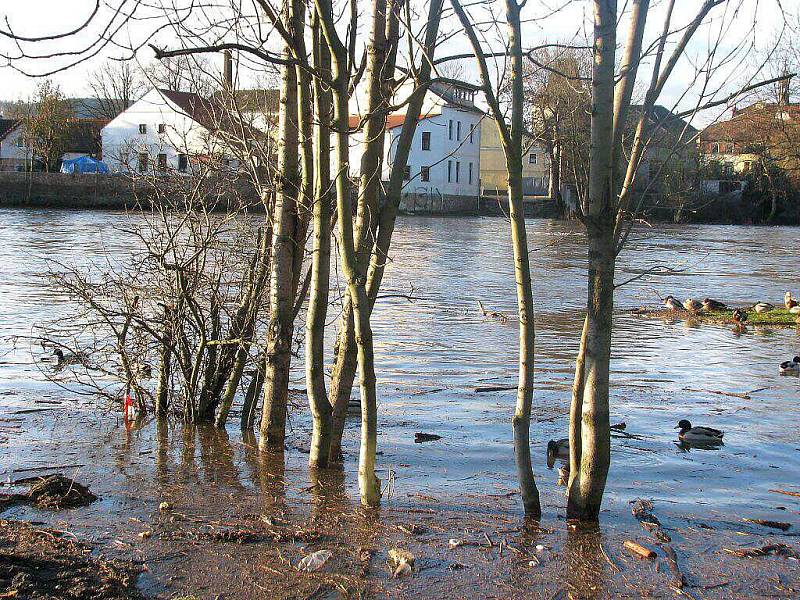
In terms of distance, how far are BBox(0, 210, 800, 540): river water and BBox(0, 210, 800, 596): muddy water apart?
3 centimetres

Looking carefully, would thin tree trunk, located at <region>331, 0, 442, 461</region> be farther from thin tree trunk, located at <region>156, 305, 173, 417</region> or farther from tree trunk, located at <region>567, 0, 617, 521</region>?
thin tree trunk, located at <region>156, 305, 173, 417</region>

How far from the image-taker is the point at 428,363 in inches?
471

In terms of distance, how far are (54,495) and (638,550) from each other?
3.29 meters

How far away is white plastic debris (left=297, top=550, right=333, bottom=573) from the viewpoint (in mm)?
4602

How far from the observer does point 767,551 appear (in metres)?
5.24

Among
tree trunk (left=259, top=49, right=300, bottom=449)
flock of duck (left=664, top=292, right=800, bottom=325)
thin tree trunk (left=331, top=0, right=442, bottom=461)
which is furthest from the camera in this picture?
flock of duck (left=664, top=292, right=800, bottom=325)

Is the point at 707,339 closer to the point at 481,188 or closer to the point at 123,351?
the point at 123,351

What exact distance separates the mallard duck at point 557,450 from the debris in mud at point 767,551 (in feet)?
6.60

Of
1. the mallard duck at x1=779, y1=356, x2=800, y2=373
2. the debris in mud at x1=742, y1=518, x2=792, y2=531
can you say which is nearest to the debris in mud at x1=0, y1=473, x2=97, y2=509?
the debris in mud at x1=742, y1=518, x2=792, y2=531

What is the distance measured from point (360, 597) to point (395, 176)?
8.56 feet

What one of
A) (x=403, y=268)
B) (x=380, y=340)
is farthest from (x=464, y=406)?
(x=403, y=268)

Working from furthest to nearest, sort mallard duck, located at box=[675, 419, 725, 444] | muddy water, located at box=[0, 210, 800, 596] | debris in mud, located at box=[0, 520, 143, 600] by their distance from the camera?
mallard duck, located at box=[675, 419, 725, 444], muddy water, located at box=[0, 210, 800, 596], debris in mud, located at box=[0, 520, 143, 600]

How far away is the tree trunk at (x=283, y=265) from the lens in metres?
6.39

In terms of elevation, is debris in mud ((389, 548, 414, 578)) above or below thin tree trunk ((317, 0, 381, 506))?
below
